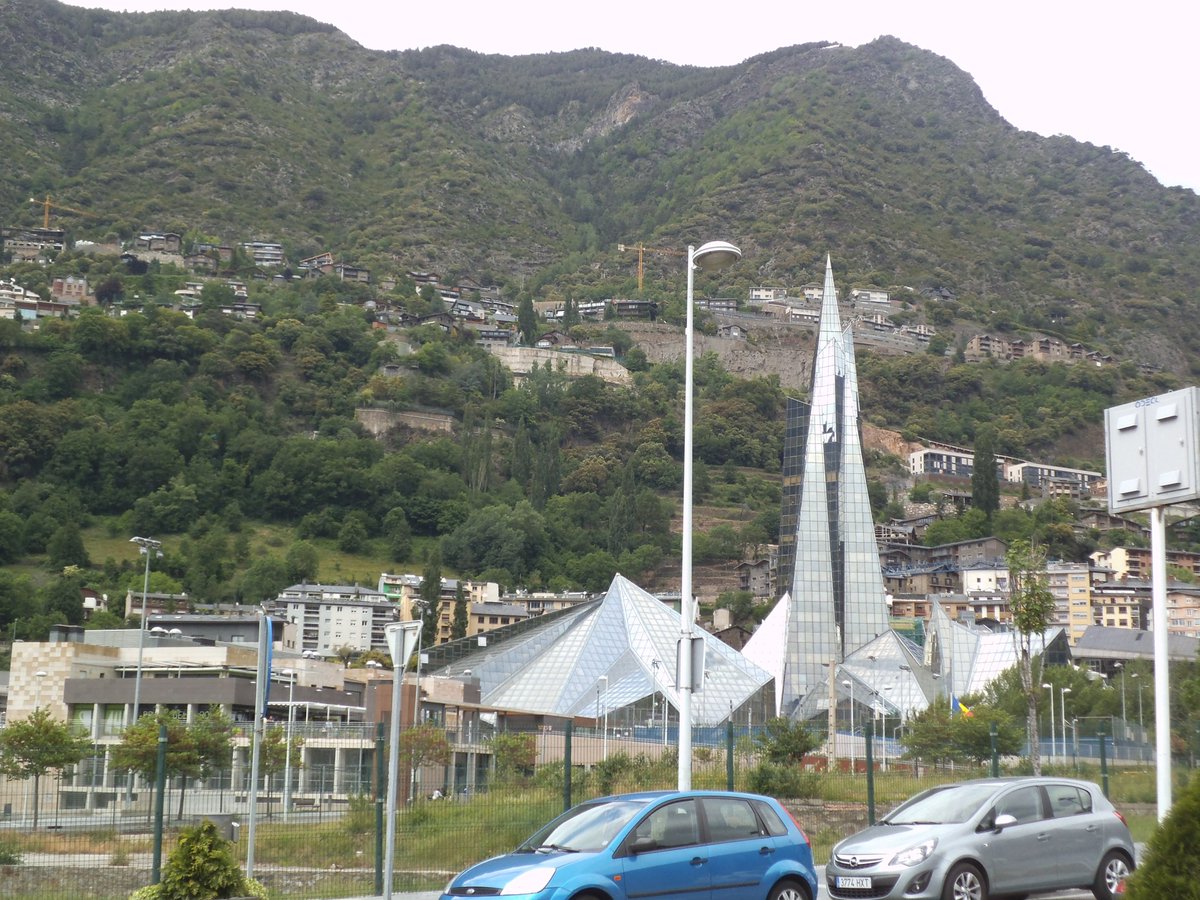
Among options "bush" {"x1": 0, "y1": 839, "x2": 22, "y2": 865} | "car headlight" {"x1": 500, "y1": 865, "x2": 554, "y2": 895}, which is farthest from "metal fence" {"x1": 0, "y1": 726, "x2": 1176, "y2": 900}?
"car headlight" {"x1": 500, "y1": 865, "x2": 554, "y2": 895}

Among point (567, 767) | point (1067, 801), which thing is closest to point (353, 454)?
point (567, 767)

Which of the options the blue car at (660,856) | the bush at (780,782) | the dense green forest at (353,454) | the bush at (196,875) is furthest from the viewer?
the dense green forest at (353,454)

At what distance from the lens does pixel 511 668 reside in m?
71.8

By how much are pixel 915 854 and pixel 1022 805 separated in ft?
5.42

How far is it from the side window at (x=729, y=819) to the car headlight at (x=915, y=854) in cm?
140

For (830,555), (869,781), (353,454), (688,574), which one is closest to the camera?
(688,574)

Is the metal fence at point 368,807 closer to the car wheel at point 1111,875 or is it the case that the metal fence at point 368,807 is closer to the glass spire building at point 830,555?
the car wheel at point 1111,875

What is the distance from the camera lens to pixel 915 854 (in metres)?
14.8

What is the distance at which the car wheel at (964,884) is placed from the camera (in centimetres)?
1461

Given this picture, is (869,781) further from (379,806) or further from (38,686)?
(38,686)

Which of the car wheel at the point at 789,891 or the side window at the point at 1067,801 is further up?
the side window at the point at 1067,801

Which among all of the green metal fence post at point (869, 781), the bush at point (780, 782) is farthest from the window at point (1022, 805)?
the bush at point (780, 782)

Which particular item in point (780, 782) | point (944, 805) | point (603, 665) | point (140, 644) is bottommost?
point (780, 782)

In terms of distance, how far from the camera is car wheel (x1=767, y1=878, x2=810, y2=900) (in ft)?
48.4
